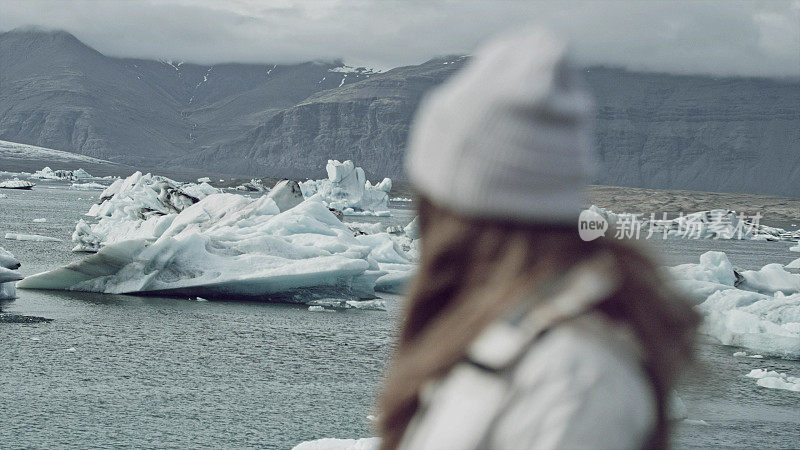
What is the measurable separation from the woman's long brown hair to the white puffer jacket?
0.02 m

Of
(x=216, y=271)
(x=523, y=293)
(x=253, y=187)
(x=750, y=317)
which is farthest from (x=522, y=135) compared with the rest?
(x=253, y=187)

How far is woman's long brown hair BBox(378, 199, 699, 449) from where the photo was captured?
3.34 feet

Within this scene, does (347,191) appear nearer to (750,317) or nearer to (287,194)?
(287,194)

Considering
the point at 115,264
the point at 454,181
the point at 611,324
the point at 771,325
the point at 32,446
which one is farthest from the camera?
the point at 115,264

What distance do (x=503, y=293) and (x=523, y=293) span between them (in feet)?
0.07

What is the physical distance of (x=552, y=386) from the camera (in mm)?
941

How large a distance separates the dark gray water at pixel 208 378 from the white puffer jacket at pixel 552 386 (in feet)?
21.9

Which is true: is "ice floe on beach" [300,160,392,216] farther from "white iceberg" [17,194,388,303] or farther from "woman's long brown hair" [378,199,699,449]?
"woman's long brown hair" [378,199,699,449]

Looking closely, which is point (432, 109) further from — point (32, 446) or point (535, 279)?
point (32, 446)

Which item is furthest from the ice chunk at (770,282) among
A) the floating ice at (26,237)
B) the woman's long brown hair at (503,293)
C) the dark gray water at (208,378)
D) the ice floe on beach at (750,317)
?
the woman's long brown hair at (503,293)

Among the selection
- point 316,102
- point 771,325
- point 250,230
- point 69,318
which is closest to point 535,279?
point 69,318

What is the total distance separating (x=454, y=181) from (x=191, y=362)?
1118 cm

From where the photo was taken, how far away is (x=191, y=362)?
1183 centimetres

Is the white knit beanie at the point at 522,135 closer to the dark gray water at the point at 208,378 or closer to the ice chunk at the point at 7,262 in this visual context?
the dark gray water at the point at 208,378
